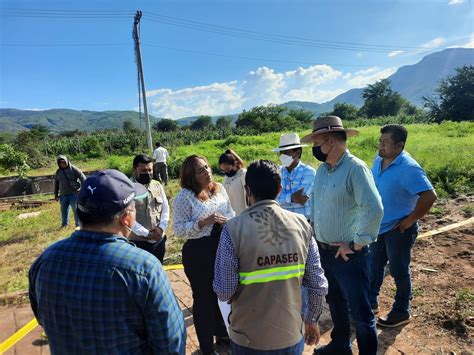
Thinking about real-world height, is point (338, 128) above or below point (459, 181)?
above

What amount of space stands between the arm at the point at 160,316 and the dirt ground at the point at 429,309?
178 centimetres

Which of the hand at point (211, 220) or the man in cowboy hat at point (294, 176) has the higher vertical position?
the man in cowboy hat at point (294, 176)

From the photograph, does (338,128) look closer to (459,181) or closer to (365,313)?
(365,313)

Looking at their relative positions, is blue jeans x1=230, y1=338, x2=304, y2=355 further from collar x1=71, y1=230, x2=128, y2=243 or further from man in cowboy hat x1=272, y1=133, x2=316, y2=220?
man in cowboy hat x1=272, y1=133, x2=316, y2=220

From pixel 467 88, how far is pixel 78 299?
39.4 meters

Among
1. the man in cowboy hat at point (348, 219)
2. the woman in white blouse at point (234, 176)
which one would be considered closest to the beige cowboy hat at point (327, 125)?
the man in cowboy hat at point (348, 219)

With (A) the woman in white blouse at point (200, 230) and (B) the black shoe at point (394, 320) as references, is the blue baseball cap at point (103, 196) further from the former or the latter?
(B) the black shoe at point (394, 320)

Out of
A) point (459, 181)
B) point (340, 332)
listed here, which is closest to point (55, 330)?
point (340, 332)

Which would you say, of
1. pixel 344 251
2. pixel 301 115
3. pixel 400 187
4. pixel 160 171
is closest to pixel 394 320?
pixel 400 187

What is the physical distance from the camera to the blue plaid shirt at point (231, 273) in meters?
1.69

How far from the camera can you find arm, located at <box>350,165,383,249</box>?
7.26 feet

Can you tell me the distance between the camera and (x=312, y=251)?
1.89 meters

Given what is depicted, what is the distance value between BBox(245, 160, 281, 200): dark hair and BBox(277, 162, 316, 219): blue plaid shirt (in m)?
1.54

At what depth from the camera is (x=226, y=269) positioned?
1.69 metres
